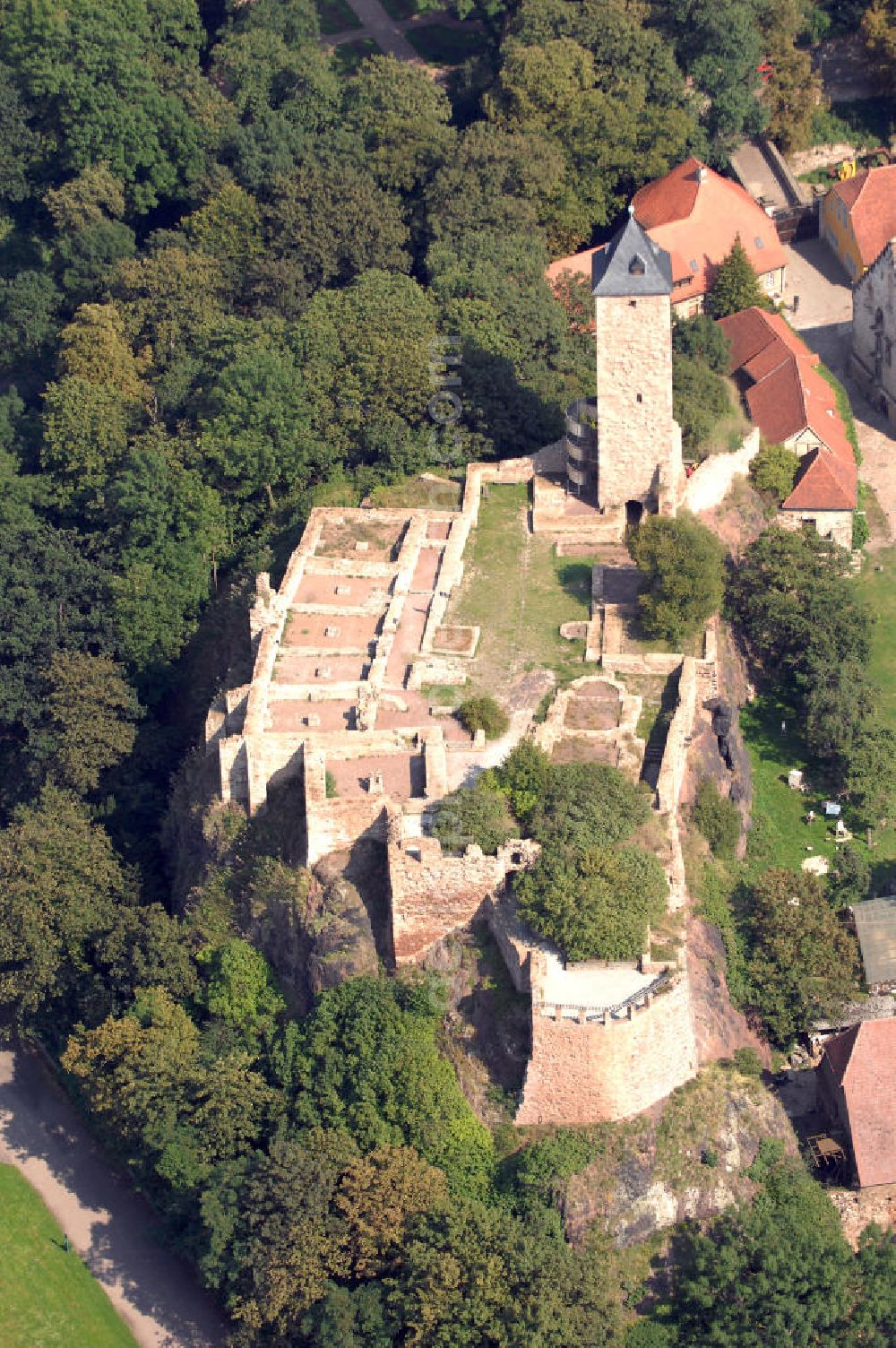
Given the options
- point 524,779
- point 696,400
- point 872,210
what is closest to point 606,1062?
point 524,779

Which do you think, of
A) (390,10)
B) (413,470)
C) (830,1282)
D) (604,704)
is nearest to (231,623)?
(413,470)

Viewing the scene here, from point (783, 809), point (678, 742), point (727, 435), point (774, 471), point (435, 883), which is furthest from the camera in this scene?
point (727, 435)

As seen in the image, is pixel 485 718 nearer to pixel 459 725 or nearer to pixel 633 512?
pixel 459 725

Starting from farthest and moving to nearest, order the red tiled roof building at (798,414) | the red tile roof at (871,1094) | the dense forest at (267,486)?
the red tiled roof building at (798,414), the red tile roof at (871,1094), the dense forest at (267,486)

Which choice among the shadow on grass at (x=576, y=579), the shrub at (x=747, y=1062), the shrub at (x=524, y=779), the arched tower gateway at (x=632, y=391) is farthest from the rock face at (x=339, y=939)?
the arched tower gateway at (x=632, y=391)

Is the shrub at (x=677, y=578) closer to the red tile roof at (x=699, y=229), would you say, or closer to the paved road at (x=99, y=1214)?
the red tile roof at (x=699, y=229)
